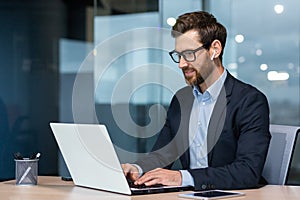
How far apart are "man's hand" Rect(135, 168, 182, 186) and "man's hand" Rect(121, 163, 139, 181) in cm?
8

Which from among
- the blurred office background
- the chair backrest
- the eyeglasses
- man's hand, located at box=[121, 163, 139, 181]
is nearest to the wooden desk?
man's hand, located at box=[121, 163, 139, 181]

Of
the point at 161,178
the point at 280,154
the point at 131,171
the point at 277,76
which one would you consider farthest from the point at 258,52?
the point at 161,178

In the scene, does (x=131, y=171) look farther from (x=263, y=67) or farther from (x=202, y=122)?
(x=263, y=67)

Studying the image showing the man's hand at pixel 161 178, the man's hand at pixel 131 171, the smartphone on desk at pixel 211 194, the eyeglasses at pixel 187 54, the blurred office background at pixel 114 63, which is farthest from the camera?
the blurred office background at pixel 114 63

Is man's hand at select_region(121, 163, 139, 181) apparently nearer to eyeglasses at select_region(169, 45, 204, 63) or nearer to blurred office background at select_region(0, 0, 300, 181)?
eyeglasses at select_region(169, 45, 204, 63)

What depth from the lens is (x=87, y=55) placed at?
192 inches

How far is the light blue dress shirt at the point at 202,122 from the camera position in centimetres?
233

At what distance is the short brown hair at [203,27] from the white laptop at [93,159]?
62 cm

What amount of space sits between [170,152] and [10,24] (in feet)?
Result: 7.50

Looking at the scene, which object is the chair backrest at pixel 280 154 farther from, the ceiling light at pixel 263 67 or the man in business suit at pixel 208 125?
A: the ceiling light at pixel 263 67

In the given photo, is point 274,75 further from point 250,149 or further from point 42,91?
point 250,149

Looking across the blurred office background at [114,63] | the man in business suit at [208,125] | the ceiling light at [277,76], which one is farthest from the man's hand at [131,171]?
the ceiling light at [277,76]

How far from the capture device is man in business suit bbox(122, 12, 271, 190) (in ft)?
6.64

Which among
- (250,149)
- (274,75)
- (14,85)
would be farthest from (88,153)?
(274,75)
